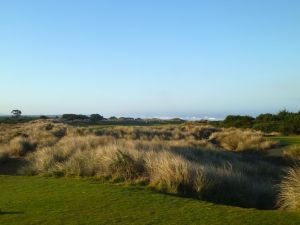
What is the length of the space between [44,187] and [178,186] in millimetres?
3829

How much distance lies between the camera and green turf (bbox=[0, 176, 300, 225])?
8.00 meters

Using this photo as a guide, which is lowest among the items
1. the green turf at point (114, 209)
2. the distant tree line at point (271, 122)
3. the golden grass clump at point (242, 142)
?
the green turf at point (114, 209)

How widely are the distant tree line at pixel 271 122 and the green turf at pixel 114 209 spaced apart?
38.7 m

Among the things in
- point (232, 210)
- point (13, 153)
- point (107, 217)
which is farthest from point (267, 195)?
point (13, 153)

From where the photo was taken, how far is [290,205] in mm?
9852

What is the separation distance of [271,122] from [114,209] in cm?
5059

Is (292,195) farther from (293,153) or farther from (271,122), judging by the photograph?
(271,122)

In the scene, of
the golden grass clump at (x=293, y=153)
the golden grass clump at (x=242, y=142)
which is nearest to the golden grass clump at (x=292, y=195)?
the golden grass clump at (x=293, y=153)

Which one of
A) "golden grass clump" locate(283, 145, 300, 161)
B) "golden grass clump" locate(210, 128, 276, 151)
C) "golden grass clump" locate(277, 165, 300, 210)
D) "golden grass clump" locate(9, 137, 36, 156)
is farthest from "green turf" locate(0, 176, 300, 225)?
"golden grass clump" locate(210, 128, 276, 151)

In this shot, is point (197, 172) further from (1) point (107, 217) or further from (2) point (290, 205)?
(1) point (107, 217)

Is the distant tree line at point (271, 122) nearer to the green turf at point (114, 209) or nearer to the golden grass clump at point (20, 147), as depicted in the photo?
the golden grass clump at point (20, 147)

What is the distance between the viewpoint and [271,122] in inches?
2234

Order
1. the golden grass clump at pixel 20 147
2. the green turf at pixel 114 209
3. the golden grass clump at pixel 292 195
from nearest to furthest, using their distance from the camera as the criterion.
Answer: the green turf at pixel 114 209 < the golden grass clump at pixel 292 195 < the golden grass clump at pixel 20 147

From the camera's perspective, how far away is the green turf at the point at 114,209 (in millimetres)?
8000
